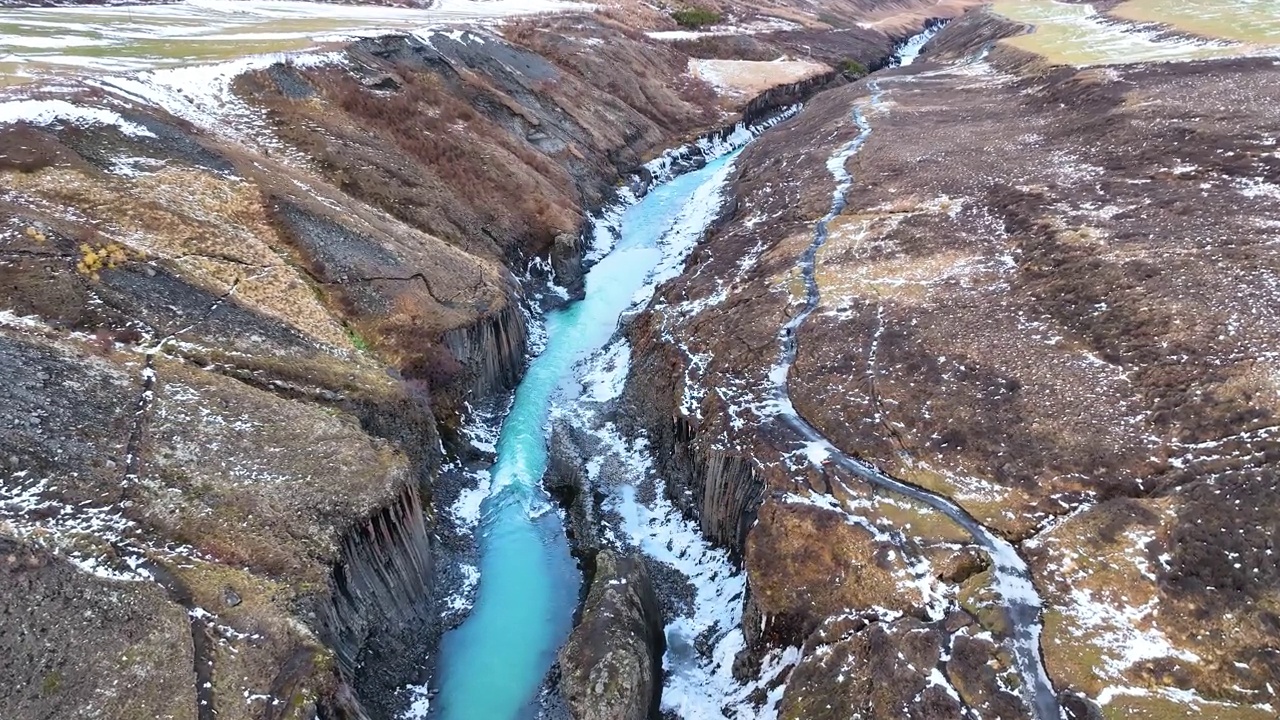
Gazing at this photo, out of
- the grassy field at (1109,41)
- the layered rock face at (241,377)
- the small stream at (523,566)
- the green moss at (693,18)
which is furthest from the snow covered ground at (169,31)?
the grassy field at (1109,41)

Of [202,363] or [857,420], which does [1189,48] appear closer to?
[857,420]

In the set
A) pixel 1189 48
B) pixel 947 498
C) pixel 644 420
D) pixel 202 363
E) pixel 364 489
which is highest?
pixel 1189 48

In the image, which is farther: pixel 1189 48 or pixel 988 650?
pixel 1189 48

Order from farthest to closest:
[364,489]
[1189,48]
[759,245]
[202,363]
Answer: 1. [1189,48]
2. [759,245]
3. [202,363]
4. [364,489]

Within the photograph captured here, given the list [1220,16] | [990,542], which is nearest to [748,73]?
[1220,16]

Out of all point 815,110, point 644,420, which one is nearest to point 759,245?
point 644,420

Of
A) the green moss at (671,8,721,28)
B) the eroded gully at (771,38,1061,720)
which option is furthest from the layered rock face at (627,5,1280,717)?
the green moss at (671,8,721,28)

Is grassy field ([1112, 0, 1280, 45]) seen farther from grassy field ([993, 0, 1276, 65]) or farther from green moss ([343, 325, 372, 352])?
green moss ([343, 325, 372, 352])
